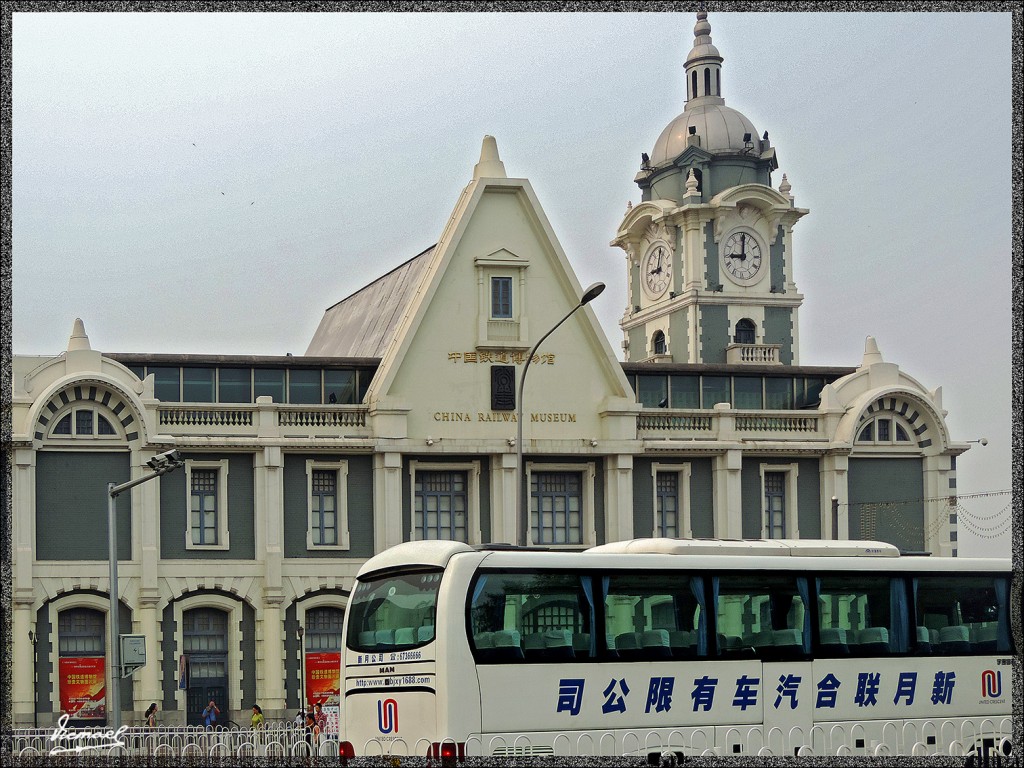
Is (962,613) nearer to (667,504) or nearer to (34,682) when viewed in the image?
(667,504)

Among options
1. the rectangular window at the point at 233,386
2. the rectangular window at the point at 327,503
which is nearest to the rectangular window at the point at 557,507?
the rectangular window at the point at 327,503

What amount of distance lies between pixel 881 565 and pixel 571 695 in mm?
5962

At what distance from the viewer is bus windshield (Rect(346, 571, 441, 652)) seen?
879 inches

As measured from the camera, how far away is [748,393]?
4978 centimetres

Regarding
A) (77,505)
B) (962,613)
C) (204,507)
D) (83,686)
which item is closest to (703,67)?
(204,507)

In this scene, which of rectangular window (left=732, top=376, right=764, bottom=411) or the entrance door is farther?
rectangular window (left=732, top=376, right=764, bottom=411)

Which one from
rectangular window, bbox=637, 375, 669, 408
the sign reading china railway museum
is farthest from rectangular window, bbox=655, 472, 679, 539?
the sign reading china railway museum

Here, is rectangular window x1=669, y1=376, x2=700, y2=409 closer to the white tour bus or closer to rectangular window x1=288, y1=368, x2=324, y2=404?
rectangular window x1=288, y1=368, x2=324, y2=404

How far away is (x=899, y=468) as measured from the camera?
48562 millimetres

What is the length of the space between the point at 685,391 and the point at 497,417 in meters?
7.28

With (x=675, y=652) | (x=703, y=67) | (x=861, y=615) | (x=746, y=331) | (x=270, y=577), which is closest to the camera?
(x=675, y=652)

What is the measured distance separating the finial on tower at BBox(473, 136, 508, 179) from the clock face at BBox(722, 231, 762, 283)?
22832mm

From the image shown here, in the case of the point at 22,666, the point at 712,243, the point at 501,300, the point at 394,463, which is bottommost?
the point at 22,666

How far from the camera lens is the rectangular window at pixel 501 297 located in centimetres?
4594
